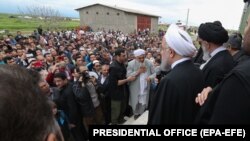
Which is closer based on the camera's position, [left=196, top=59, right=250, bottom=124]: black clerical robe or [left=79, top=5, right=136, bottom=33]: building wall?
[left=196, top=59, right=250, bottom=124]: black clerical robe

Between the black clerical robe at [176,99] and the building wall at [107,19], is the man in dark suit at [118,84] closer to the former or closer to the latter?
the black clerical robe at [176,99]

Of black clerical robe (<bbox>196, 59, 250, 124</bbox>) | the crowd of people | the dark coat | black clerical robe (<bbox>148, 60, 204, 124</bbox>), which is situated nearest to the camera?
the crowd of people

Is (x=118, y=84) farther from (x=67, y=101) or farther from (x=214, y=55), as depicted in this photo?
(x=214, y=55)

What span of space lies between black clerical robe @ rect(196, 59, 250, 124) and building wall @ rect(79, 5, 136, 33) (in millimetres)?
39236

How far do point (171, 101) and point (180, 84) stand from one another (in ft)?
0.64

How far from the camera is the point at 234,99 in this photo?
167 centimetres

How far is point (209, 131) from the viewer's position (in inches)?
80.2

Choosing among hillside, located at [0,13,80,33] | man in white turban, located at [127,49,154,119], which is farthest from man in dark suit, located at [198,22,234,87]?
hillside, located at [0,13,80,33]

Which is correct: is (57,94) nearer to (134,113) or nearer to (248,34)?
(134,113)

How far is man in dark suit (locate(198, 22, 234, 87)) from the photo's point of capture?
353 centimetres

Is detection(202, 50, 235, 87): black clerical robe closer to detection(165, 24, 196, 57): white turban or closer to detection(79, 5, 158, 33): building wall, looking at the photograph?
detection(165, 24, 196, 57): white turban

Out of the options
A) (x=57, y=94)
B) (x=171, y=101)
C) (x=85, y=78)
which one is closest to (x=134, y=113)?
(x=85, y=78)

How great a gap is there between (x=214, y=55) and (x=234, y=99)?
85.5 inches

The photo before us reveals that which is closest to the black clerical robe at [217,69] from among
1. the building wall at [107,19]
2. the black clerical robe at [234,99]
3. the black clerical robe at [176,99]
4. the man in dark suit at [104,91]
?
the black clerical robe at [176,99]
